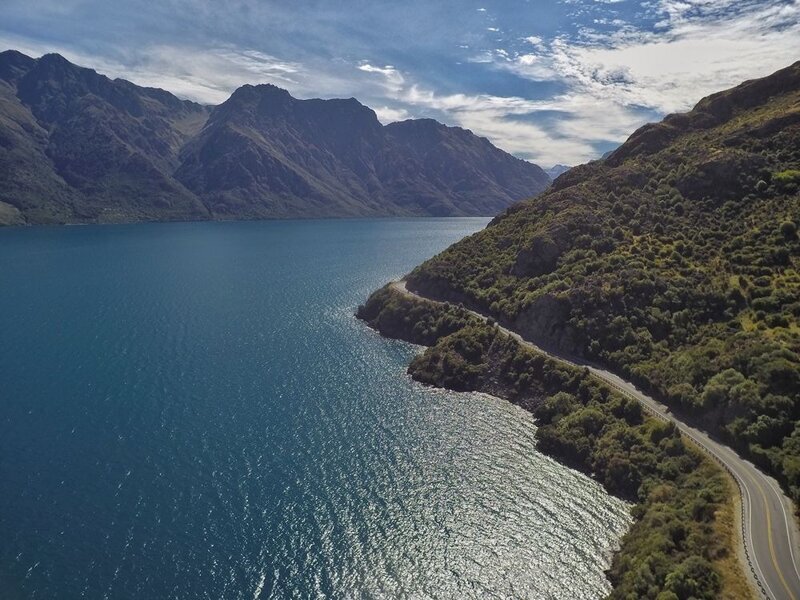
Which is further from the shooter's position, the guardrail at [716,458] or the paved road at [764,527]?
the guardrail at [716,458]

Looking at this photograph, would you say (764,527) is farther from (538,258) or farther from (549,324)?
(538,258)

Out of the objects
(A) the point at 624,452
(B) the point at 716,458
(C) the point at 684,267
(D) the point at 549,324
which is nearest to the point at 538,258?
(D) the point at 549,324

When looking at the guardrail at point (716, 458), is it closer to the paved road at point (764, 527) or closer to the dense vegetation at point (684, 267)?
the paved road at point (764, 527)

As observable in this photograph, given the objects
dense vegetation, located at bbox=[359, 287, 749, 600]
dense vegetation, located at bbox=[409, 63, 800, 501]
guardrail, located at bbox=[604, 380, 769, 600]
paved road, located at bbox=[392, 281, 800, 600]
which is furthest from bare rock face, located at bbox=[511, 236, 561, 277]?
paved road, located at bbox=[392, 281, 800, 600]

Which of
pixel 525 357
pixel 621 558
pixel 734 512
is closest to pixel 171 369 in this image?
pixel 525 357

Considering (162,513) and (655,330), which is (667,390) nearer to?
(655,330)

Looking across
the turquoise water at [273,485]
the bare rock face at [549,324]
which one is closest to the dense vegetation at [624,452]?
the turquoise water at [273,485]
